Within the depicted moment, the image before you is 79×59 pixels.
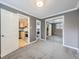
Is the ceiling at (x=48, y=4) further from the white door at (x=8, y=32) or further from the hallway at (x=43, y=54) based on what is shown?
the hallway at (x=43, y=54)

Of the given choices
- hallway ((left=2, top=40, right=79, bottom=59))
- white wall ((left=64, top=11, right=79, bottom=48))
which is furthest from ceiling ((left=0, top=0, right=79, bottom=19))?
hallway ((left=2, top=40, right=79, bottom=59))

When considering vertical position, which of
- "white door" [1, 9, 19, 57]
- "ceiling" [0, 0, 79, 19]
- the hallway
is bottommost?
the hallway

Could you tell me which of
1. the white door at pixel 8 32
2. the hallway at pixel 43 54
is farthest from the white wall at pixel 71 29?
the white door at pixel 8 32

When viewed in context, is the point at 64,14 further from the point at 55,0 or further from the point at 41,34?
the point at 41,34

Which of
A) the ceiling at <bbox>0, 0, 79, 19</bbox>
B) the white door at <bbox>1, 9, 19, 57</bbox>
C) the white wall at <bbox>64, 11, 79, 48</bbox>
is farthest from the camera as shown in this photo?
the white wall at <bbox>64, 11, 79, 48</bbox>

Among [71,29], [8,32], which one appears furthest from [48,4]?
[8,32]

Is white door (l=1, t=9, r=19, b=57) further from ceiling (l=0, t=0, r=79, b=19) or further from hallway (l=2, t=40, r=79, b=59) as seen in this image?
ceiling (l=0, t=0, r=79, b=19)

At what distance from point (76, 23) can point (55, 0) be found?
6.90 feet

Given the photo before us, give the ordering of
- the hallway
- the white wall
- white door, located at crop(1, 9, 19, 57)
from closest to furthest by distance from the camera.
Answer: the hallway
white door, located at crop(1, 9, 19, 57)
the white wall

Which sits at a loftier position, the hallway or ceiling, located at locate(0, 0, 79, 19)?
ceiling, located at locate(0, 0, 79, 19)

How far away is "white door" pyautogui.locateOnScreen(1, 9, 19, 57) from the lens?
3.19 m

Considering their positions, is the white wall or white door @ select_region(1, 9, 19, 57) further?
the white wall

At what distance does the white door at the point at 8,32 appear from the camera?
3.19m

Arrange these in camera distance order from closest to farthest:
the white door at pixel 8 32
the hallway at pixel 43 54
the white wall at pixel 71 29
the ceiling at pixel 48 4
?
the hallway at pixel 43 54 → the white door at pixel 8 32 → the ceiling at pixel 48 4 → the white wall at pixel 71 29
